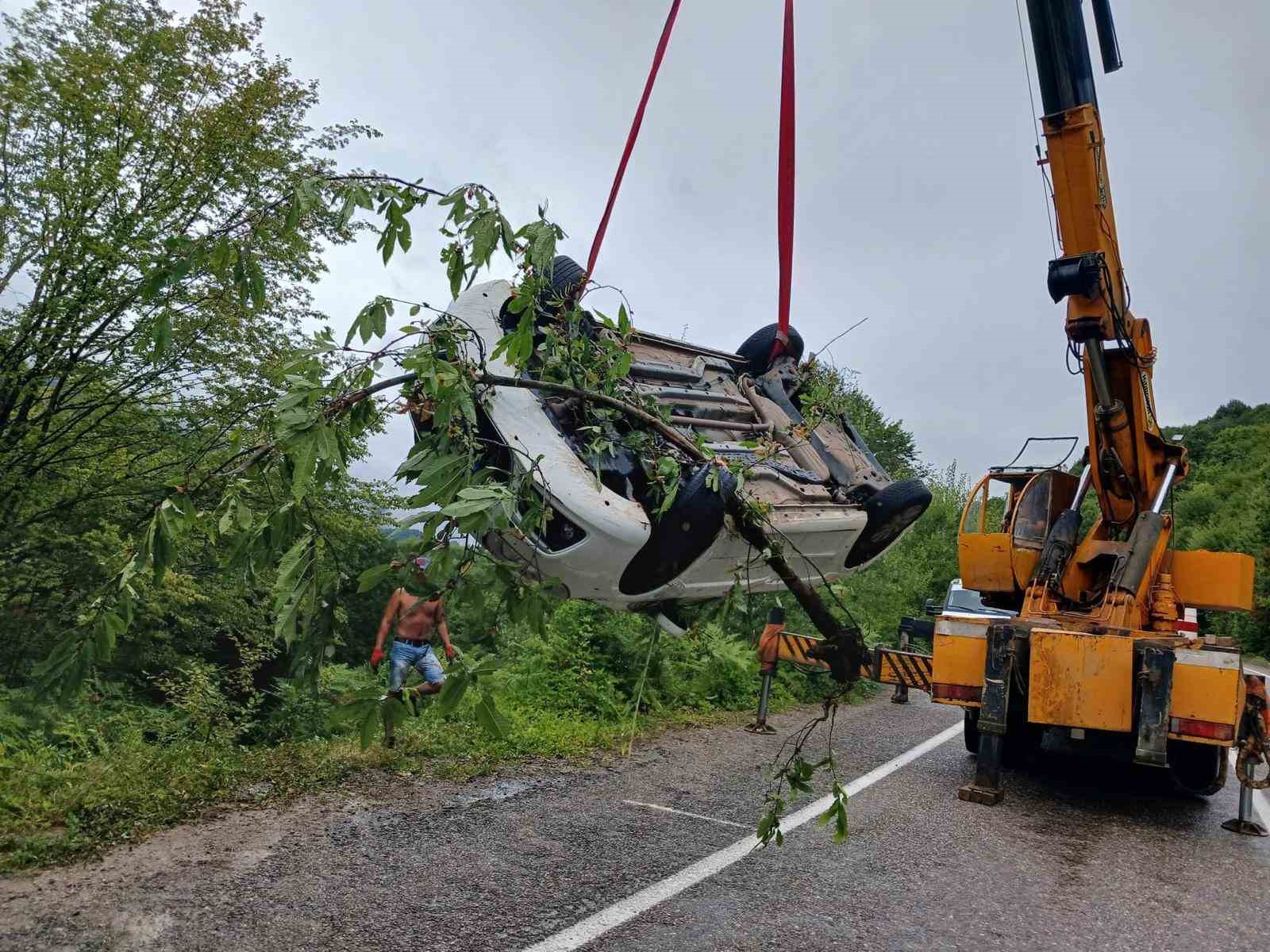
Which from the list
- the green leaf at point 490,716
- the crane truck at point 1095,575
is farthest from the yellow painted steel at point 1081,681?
the green leaf at point 490,716

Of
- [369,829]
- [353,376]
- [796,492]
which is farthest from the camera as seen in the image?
[796,492]

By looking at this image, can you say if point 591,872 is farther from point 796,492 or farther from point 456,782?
point 796,492

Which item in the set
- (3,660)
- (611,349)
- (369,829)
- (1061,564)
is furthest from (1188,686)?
(3,660)

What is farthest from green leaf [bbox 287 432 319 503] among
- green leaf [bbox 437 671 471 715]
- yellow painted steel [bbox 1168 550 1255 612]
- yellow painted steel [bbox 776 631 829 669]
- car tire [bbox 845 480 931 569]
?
yellow painted steel [bbox 1168 550 1255 612]

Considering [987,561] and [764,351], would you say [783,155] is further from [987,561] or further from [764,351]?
[987,561]

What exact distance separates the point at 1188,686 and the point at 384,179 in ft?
18.4

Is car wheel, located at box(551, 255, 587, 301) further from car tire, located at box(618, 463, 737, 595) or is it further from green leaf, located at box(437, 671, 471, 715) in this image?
green leaf, located at box(437, 671, 471, 715)

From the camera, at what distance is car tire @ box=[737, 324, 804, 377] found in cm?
597

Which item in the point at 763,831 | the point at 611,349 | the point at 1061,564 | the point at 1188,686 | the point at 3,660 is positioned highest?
the point at 611,349

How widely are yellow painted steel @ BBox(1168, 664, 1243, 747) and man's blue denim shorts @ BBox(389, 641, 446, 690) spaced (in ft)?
16.1

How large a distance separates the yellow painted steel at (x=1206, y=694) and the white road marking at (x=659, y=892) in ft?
6.97

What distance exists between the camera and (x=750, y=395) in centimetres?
570

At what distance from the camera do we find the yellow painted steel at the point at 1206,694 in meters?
5.64

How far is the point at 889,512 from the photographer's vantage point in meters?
5.15
